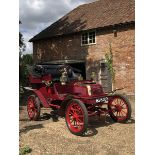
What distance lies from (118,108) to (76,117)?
179 centimetres

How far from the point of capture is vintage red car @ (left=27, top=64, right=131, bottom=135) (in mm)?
7113

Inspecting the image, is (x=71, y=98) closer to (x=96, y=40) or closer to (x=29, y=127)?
(x=29, y=127)

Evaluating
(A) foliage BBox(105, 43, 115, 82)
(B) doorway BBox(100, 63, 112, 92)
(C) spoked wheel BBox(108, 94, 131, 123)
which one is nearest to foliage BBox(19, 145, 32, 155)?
(C) spoked wheel BBox(108, 94, 131, 123)

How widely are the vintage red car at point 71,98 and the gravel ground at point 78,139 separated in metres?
0.33

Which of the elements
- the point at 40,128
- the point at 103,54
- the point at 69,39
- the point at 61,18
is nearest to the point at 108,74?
the point at 103,54

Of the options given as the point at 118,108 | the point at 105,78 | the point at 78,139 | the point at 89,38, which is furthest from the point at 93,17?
the point at 78,139

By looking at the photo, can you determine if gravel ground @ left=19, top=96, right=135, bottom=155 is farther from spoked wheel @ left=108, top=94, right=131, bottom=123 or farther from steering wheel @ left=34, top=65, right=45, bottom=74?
steering wheel @ left=34, top=65, right=45, bottom=74

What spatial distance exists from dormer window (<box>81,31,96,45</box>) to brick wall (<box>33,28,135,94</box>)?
319mm

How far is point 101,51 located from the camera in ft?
63.0

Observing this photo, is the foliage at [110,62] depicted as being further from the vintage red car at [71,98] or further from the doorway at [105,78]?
the vintage red car at [71,98]

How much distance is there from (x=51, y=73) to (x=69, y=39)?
12.8 metres

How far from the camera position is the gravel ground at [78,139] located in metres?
5.54
